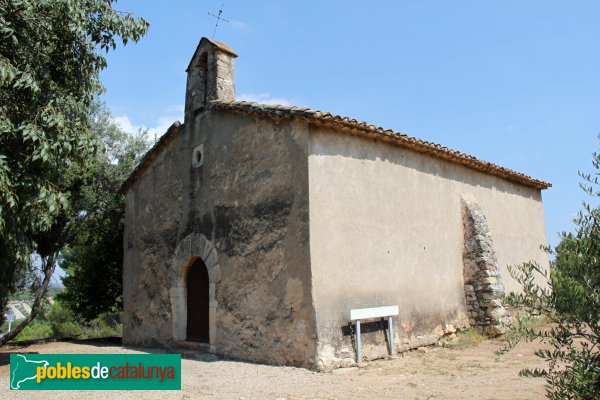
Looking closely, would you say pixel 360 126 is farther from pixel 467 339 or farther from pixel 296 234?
pixel 467 339

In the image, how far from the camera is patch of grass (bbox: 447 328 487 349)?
953cm

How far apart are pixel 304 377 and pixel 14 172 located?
Answer: 4892 millimetres

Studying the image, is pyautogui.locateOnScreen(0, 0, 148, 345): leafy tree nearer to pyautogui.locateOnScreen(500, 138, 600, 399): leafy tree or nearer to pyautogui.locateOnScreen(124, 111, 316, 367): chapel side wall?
pyautogui.locateOnScreen(124, 111, 316, 367): chapel side wall

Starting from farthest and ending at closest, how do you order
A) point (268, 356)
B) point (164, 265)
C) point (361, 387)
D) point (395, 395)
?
point (164, 265) → point (268, 356) → point (361, 387) → point (395, 395)

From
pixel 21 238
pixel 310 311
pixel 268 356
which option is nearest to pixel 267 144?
pixel 310 311

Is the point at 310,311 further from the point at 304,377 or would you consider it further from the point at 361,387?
the point at 361,387

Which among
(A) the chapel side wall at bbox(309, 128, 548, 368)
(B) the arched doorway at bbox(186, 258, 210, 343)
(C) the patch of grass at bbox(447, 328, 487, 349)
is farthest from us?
(B) the arched doorway at bbox(186, 258, 210, 343)

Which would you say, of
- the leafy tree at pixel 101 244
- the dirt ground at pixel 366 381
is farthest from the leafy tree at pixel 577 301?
the leafy tree at pixel 101 244

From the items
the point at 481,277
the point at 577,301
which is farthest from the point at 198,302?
the point at 577,301

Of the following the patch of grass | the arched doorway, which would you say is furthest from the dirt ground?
the arched doorway

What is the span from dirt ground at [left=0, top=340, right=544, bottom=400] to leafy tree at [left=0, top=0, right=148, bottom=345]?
8.24ft

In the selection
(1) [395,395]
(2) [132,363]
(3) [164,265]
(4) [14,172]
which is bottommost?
(1) [395,395]

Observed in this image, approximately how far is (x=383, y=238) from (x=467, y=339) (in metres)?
3.07

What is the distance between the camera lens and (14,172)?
6.54 m
